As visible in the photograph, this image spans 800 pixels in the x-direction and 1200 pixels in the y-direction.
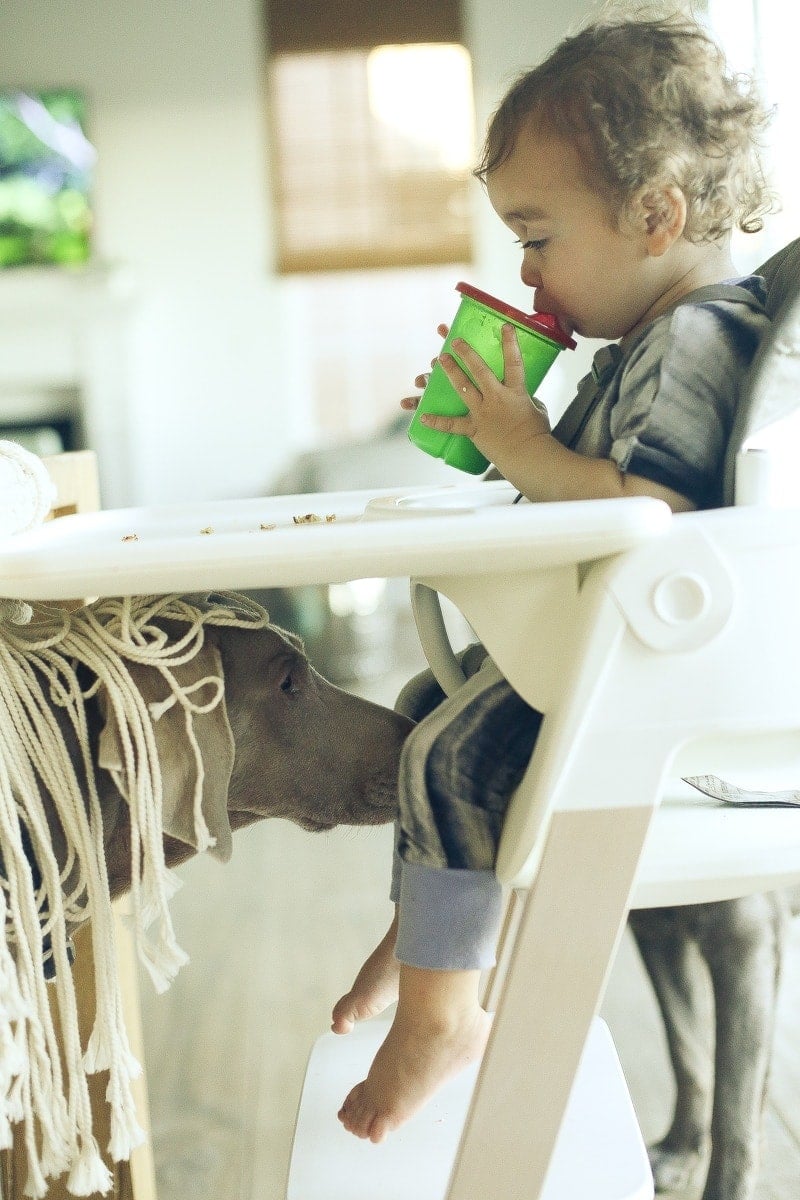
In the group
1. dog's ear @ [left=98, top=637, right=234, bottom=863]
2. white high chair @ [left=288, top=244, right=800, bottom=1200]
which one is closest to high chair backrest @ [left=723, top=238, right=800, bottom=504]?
white high chair @ [left=288, top=244, right=800, bottom=1200]

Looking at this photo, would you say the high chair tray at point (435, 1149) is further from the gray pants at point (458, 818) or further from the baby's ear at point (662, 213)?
the baby's ear at point (662, 213)

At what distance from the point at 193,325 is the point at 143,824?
13.0ft

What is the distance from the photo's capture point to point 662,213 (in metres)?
0.89

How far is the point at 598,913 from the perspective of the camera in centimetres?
65

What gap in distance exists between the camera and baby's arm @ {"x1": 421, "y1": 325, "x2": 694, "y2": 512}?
2.54 ft

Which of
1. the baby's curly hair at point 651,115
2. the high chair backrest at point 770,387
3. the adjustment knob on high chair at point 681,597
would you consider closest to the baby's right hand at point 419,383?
the baby's curly hair at point 651,115

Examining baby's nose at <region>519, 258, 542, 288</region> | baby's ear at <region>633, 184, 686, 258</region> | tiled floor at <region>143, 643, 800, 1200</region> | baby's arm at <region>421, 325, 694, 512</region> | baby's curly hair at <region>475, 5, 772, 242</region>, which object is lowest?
tiled floor at <region>143, 643, 800, 1200</region>

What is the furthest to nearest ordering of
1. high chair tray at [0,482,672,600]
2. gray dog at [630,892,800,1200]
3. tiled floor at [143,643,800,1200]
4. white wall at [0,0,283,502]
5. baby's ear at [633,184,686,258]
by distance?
1. white wall at [0,0,283,502]
2. tiled floor at [143,643,800,1200]
3. gray dog at [630,892,800,1200]
4. baby's ear at [633,184,686,258]
5. high chair tray at [0,482,672,600]

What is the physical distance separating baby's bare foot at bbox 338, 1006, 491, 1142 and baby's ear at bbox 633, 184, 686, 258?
56cm

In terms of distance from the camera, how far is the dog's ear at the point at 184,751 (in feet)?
2.23

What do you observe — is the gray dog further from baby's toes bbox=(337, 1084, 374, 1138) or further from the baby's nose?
the baby's nose

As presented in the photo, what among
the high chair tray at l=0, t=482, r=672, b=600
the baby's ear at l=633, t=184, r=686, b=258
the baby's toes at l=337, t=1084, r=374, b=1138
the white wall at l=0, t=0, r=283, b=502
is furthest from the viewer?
the white wall at l=0, t=0, r=283, b=502

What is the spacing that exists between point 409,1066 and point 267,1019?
0.79 meters

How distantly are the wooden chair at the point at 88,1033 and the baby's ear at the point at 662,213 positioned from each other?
1.63 feet
